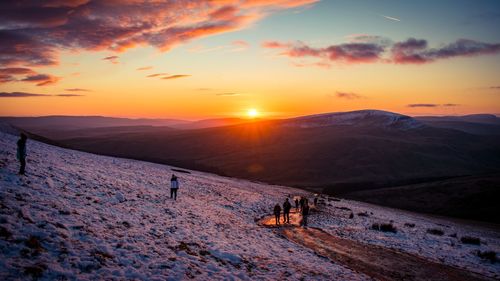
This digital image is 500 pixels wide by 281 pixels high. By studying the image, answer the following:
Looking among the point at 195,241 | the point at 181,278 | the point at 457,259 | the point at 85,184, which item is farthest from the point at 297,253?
the point at 85,184

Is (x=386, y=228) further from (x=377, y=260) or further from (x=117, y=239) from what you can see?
(x=117, y=239)

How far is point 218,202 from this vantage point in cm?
3262

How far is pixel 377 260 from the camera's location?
19.0 metres

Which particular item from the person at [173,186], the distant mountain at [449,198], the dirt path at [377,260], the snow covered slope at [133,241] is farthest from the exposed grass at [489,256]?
the distant mountain at [449,198]

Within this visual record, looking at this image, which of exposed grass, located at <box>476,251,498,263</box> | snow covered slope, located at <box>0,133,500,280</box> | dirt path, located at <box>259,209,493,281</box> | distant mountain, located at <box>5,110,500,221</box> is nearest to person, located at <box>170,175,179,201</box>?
snow covered slope, located at <box>0,133,500,280</box>

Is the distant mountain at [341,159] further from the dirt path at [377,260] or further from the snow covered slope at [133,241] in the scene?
the snow covered slope at [133,241]

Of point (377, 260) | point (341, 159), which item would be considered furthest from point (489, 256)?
point (341, 159)

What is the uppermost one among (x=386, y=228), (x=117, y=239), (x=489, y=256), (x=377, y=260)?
(x=117, y=239)

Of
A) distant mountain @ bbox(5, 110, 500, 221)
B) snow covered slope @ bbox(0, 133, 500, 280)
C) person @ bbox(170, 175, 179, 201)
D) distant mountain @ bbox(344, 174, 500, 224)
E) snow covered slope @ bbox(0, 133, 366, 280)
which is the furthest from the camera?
distant mountain @ bbox(5, 110, 500, 221)

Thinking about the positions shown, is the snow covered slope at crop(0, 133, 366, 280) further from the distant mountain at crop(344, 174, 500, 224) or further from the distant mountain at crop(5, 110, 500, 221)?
the distant mountain at crop(5, 110, 500, 221)

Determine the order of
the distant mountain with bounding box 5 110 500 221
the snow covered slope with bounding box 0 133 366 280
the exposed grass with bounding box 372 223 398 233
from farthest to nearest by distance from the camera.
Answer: the distant mountain with bounding box 5 110 500 221 → the exposed grass with bounding box 372 223 398 233 → the snow covered slope with bounding box 0 133 366 280

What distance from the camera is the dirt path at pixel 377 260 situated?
17.0 meters

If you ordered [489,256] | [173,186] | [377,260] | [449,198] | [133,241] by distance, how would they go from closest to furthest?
[133,241], [377,260], [489,256], [173,186], [449,198]

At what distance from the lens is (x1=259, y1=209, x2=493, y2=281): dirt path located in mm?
16977
